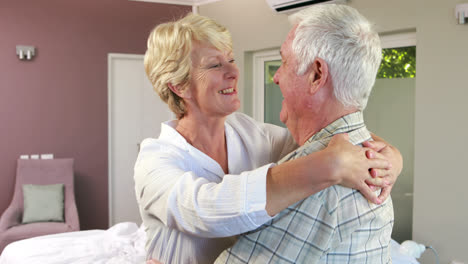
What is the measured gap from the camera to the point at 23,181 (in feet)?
17.4

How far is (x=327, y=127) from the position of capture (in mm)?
1115

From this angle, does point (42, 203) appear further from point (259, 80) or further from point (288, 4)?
point (288, 4)

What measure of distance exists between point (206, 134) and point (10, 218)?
419 cm

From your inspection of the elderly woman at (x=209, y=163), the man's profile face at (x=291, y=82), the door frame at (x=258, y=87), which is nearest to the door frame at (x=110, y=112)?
the door frame at (x=258, y=87)

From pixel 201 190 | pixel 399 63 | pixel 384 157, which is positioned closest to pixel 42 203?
pixel 399 63

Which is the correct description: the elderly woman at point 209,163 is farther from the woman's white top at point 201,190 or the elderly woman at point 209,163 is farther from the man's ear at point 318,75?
the man's ear at point 318,75

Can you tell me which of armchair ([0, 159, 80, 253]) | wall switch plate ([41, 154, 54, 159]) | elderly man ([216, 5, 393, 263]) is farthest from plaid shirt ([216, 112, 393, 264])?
wall switch plate ([41, 154, 54, 159])

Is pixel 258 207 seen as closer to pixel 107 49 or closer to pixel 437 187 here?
pixel 437 187

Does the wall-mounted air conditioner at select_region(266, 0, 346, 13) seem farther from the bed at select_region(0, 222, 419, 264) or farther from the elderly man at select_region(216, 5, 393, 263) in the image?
the elderly man at select_region(216, 5, 393, 263)

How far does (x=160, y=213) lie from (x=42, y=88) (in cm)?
513

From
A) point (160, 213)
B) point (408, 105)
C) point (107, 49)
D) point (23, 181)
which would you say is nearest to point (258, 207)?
point (160, 213)

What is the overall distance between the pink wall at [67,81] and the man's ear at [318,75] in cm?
521

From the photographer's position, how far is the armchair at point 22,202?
4625 mm

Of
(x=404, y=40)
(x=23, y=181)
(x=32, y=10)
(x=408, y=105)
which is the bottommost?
(x=23, y=181)
